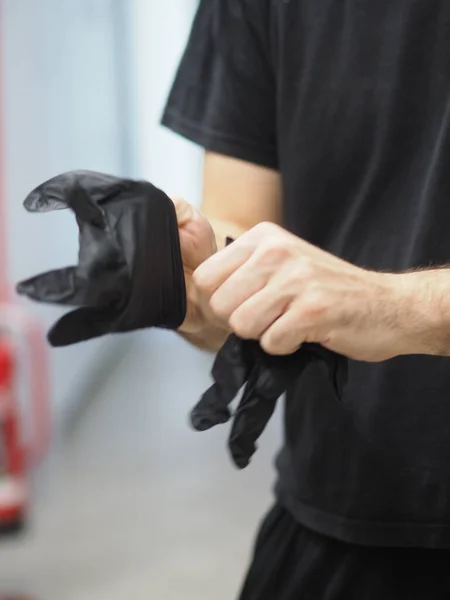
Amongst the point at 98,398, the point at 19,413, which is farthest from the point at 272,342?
the point at 98,398

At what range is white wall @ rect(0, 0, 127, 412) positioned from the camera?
1.79 meters

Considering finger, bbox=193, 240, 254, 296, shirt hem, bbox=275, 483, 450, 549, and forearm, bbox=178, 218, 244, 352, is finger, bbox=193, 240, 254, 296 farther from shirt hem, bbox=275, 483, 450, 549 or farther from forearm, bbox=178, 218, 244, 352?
shirt hem, bbox=275, 483, 450, 549

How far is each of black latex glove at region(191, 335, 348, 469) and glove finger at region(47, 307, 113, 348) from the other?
0.09 metres

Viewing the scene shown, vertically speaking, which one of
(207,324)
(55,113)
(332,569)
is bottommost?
(332,569)

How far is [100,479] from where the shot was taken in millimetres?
1926

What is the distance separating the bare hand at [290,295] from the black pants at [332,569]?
28 centimetres

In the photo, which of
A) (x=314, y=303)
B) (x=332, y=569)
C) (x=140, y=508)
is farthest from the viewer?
(x=140, y=508)

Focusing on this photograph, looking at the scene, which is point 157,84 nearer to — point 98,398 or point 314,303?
point 98,398

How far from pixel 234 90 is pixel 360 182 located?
0.18 m

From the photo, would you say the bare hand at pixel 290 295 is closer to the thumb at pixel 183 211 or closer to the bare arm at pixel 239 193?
the thumb at pixel 183 211

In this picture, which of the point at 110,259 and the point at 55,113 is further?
the point at 55,113

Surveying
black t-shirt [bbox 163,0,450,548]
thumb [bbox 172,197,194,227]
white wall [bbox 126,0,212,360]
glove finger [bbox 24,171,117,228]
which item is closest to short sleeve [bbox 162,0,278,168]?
black t-shirt [bbox 163,0,450,548]

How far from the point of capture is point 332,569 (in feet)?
2.47

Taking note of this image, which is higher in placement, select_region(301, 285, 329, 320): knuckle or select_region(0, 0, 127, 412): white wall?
select_region(301, 285, 329, 320): knuckle
